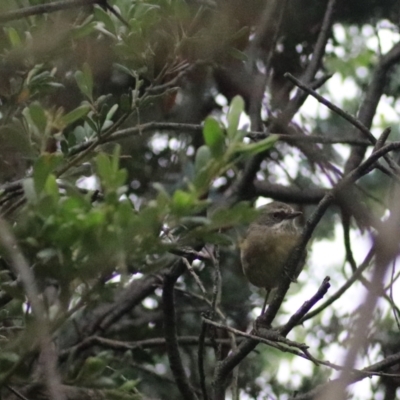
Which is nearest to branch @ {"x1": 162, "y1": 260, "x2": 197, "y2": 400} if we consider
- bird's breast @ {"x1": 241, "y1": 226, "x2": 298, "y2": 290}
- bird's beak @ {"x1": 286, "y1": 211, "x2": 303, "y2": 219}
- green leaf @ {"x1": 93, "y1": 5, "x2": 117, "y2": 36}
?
green leaf @ {"x1": 93, "y1": 5, "x2": 117, "y2": 36}

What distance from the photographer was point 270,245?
3.95 m

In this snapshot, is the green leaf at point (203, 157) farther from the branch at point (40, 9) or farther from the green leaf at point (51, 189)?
the branch at point (40, 9)

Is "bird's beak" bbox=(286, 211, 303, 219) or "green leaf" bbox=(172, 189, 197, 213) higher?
"bird's beak" bbox=(286, 211, 303, 219)

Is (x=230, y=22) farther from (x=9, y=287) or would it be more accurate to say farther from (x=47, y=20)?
(x=9, y=287)

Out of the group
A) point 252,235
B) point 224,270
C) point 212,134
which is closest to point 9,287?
point 212,134

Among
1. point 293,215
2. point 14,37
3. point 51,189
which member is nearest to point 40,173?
point 51,189

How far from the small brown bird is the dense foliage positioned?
0.50 ft

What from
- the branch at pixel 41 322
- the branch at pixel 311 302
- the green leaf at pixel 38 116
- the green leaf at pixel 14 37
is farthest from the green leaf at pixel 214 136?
the green leaf at pixel 14 37

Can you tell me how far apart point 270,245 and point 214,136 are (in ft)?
8.17

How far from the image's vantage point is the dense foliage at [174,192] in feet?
5.00

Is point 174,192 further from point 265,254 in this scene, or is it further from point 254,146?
point 265,254

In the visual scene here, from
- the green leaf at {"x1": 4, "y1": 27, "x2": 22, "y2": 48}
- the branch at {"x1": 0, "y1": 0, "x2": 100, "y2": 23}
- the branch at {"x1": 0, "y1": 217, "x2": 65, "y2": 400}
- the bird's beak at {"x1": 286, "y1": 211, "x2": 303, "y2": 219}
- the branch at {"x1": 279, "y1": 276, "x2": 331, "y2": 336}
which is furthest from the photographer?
the bird's beak at {"x1": 286, "y1": 211, "x2": 303, "y2": 219}

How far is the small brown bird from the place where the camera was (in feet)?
12.4

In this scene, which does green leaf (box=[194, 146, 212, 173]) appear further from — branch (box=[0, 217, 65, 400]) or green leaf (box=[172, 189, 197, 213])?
branch (box=[0, 217, 65, 400])
